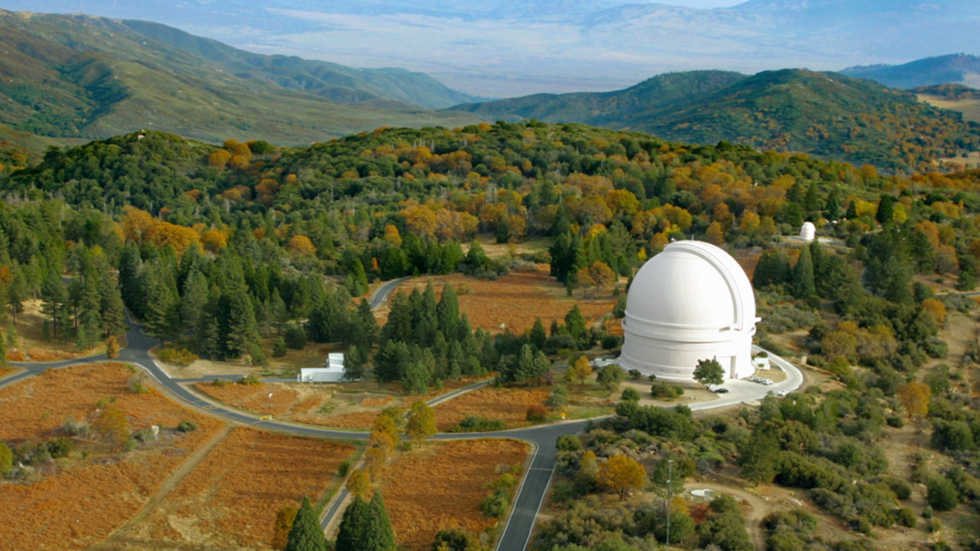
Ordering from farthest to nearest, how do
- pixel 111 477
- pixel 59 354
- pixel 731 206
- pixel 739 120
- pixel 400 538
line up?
pixel 739 120
pixel 731 206
pixel 59 354
pixel 111 477
pixel 400 538

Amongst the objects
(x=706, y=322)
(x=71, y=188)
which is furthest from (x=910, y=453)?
(x=71, y=188)

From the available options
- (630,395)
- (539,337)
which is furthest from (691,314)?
(539,337)

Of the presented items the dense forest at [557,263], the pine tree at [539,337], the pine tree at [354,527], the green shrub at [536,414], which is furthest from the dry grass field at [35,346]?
the pine tree at [354,527]

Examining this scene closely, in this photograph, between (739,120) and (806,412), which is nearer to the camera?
(806,412)

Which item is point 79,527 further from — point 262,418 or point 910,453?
point 910,453

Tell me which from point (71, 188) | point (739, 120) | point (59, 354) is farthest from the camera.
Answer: point (739, 120)

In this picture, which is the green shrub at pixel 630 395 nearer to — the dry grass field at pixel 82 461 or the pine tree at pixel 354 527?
the pine tree at pixel 354 527

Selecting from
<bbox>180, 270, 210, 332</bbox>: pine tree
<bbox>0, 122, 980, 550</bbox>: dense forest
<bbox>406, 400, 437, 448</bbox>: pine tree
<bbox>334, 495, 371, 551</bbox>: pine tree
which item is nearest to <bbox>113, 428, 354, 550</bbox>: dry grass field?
<bbox>406, 400, 437, 448</bbox>: pine tree

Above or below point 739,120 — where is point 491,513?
below
